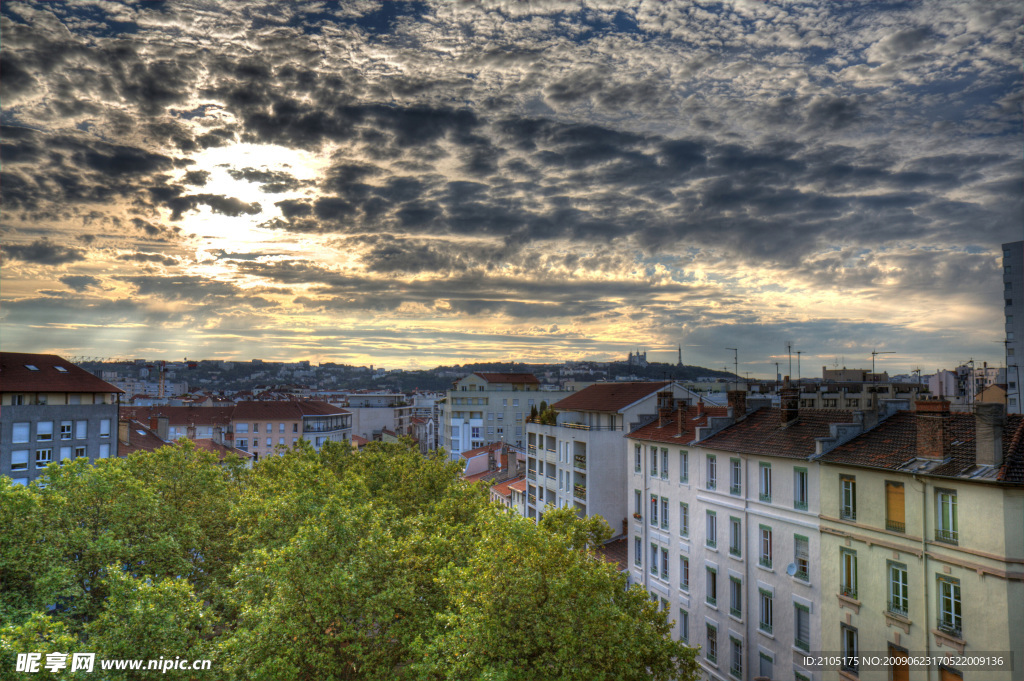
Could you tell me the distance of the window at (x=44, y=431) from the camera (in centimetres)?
6334

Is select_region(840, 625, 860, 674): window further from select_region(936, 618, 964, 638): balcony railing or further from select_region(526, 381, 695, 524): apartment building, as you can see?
select_region(526, 381, 695, 524): apartment building

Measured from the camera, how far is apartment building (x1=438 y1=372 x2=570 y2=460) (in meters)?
122

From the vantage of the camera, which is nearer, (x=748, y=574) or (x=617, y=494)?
(x=748, y=574)

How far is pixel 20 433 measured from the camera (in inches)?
2438

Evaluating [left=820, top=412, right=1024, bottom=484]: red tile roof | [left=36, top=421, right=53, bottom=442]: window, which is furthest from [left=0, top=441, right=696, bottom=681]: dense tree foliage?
[left=36, top=421, right=53, bottom=442]: window

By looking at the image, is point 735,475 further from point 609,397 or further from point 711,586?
point 609,397

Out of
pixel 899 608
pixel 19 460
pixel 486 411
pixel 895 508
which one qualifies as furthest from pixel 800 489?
pixel 486 411

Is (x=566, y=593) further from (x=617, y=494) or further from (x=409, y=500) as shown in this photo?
(x=617, y=494)

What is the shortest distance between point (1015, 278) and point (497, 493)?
210ft

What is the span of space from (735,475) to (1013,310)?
5224 centimetres

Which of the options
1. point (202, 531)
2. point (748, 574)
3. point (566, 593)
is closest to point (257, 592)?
point (202, 531)

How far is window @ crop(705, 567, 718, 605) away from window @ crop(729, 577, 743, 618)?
1451mm

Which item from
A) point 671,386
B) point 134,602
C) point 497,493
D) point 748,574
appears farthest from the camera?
point 497,493

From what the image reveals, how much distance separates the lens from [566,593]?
2206 cm
